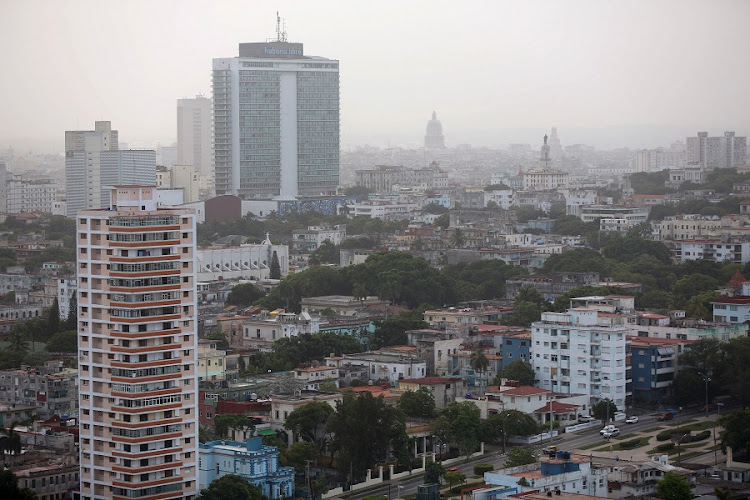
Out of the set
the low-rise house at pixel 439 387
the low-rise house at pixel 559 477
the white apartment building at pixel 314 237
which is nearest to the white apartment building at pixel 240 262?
the white apartment building at pixel 314 237

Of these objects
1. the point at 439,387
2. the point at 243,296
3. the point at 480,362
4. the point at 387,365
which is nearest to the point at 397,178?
the point at 243,296

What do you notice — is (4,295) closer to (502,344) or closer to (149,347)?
(502,344)

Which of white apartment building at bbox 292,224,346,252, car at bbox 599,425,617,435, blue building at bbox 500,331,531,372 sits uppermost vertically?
white apartment building at bbox 292,224,346,252

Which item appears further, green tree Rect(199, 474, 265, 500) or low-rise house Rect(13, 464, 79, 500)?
low-rise house Rect(13, 464, 79, 500)

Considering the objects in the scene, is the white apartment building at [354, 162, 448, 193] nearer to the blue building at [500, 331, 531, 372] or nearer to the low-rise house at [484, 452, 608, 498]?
the blue building at [500, 331, 531, 372]

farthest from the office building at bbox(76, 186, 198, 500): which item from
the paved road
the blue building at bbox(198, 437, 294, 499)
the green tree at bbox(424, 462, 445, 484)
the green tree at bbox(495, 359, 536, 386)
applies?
the green tree at bbox(495, 359, 536, 386)

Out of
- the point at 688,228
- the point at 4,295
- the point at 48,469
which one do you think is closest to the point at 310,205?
the point at 688,228
